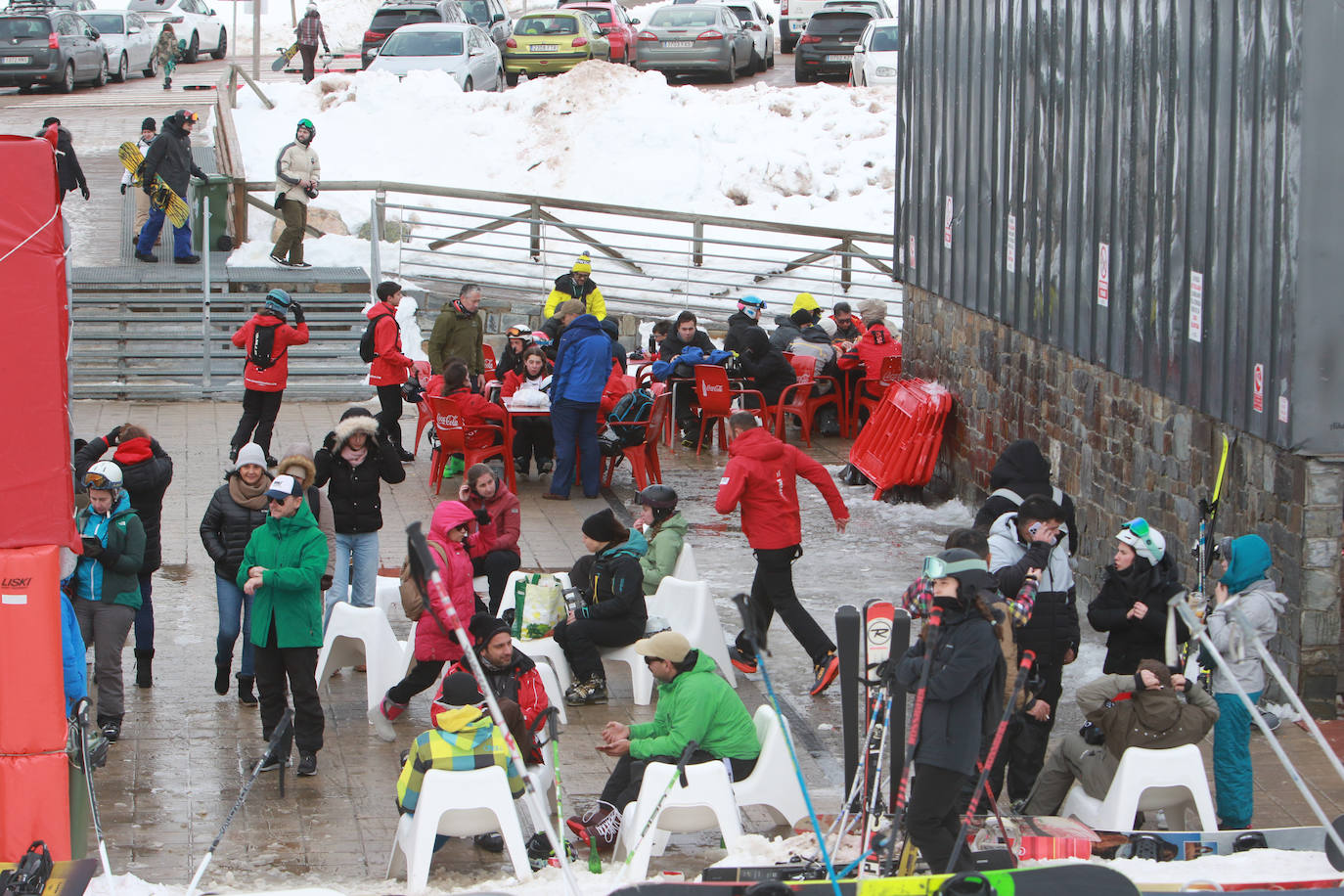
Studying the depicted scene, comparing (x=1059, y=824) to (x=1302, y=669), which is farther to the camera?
(x=1302, y=669)

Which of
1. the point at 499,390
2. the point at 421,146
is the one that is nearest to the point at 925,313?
the point at 499,390

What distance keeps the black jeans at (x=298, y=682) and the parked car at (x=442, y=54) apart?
24.3 meters

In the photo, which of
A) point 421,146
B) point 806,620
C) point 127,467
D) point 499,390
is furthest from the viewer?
point 421,146

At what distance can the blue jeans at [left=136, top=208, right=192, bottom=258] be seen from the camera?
19.5 meters

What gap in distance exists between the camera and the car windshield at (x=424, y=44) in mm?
31250

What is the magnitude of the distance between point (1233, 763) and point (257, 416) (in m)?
9.17

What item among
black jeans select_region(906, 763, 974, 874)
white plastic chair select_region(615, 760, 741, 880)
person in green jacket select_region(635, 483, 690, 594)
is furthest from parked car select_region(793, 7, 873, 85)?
black jeans select_region(906, 763, 974, 874)

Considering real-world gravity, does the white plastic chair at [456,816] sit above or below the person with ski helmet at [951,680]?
below

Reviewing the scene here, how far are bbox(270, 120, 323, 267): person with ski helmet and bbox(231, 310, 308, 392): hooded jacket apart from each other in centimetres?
552

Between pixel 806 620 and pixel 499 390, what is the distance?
5676 millimetres

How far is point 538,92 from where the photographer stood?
1147 inches

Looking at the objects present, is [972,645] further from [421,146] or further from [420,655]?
[421,146]

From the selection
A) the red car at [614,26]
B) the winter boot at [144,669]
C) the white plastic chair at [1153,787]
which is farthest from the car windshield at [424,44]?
the white plastic chair at [1153,787]

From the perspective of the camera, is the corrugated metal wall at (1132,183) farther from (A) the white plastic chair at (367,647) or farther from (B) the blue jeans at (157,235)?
(B) the blue jeans at (157,235)
